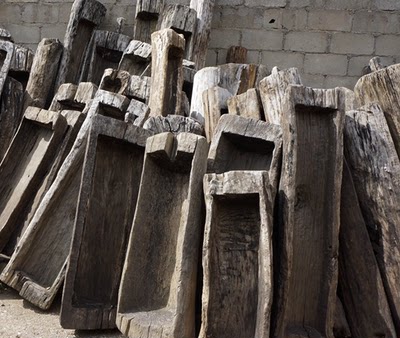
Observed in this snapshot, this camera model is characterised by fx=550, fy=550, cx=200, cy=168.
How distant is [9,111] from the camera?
4711 millimetres

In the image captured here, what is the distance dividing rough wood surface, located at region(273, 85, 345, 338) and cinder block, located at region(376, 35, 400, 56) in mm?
3113

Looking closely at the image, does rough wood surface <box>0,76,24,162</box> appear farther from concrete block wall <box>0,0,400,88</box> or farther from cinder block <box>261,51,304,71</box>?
cinder block <box>261,51,304,71</box>

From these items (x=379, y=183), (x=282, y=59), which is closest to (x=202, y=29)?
(x=282, y=59)

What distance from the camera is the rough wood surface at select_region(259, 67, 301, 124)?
340cm

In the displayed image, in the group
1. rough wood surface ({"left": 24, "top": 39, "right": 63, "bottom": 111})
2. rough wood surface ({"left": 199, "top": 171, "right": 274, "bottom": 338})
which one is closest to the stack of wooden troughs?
rough wood surface ({"left": 199, "top": 171, "right": 274, "bottom": 338})

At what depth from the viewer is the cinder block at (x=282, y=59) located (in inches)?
238

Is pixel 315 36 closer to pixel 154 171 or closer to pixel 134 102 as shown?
pixel 134 102

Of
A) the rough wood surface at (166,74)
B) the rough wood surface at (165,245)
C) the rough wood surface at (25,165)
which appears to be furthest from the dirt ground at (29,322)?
the rough wood surface at (166,74)

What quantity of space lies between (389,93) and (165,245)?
1624 millimetres

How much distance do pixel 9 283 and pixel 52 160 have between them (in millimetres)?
987

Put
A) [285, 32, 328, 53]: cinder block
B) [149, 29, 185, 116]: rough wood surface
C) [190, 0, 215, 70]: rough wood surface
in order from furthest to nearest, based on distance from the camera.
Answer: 1. [285, 32, 328, 53]: cinder block
2. [190, 0, 215, 70]: rough wood surface
3. [149, 29, 185, 116]: rough wood surface

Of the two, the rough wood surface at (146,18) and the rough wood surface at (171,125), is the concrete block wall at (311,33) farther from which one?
the rough wood surface at (171,125)

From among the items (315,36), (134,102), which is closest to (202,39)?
(315,36)

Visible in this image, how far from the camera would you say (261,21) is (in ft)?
20.2
